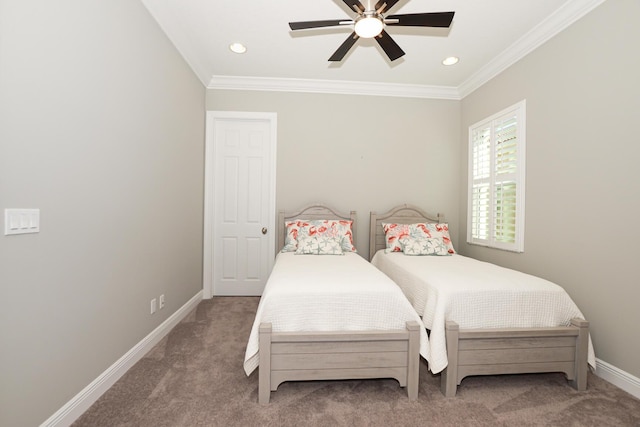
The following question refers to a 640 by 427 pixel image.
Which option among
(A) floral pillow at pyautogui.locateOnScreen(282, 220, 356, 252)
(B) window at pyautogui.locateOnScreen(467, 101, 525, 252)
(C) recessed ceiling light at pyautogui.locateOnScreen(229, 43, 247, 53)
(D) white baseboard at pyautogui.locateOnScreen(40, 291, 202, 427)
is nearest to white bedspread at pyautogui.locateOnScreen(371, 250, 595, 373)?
(B) window at pyautogui.locateOnScreen(467, 101, 525, 252)

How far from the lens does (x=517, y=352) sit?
5.97 feet

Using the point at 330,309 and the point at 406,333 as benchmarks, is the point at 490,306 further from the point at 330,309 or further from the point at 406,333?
the point at 330,309

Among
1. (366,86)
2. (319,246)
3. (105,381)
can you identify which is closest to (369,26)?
(366,86)

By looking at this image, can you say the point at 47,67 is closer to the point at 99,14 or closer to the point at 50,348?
the point at 99,14

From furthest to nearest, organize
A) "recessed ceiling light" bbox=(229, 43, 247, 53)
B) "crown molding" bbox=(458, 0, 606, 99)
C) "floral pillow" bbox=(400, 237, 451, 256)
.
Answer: "floral pillow" bbox=(400, 237, 451, 256) < "recessed ceiling light" bbox=(229, 43, 247, 53) < "crown molding" bbox=(458, 0, 606, 99)

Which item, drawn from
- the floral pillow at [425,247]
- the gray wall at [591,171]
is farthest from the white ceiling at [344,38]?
the floral pillow at [425,247]

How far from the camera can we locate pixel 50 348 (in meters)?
1.38

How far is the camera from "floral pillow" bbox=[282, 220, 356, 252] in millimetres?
3242

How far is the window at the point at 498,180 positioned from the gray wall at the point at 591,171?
10 cm

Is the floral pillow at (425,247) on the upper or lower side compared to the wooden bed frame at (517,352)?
upper

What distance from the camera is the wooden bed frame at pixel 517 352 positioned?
5.82ft

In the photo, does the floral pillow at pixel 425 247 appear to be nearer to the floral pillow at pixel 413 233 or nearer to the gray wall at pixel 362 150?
the floral pillow at pixel 413 233

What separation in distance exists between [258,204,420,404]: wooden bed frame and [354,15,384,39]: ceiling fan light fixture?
1.86 m

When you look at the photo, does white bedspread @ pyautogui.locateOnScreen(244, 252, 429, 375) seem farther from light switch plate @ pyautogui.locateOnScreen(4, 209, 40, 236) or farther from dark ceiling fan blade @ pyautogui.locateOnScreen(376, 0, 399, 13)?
dark ceiling fan blade @ pyautogui.locateOnScreen(376, 0, 399, 13)
